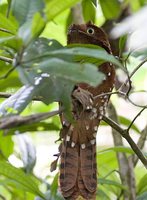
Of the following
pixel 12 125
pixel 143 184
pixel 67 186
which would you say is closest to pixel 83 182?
pixel 67 186

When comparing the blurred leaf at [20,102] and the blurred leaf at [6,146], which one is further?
the blurred leaf at [6,146]

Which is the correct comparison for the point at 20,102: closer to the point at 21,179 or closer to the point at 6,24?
the point at 6,24

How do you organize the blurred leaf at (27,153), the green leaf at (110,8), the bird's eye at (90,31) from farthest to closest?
1. the green leaf at (110,8)
2. the blurred leaf at (27,153)
3. the bird's eye at (90,31)

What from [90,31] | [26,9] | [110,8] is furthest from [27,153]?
[26,9]

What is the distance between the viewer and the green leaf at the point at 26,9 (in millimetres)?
844

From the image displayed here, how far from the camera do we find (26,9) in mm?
858

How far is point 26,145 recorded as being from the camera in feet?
5.99

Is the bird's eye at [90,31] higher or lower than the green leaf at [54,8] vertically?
higher

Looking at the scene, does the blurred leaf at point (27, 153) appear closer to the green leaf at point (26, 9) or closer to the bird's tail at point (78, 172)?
the bird's tail at point (78, 172)

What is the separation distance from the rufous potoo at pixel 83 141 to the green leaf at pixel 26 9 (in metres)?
0.47

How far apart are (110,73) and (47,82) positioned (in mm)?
728

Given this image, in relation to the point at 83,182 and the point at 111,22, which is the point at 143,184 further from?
the point at 111,22

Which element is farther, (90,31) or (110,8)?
(110,8)

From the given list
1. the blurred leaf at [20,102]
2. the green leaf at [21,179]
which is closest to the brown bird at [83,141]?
the green leaf at [21,179]
